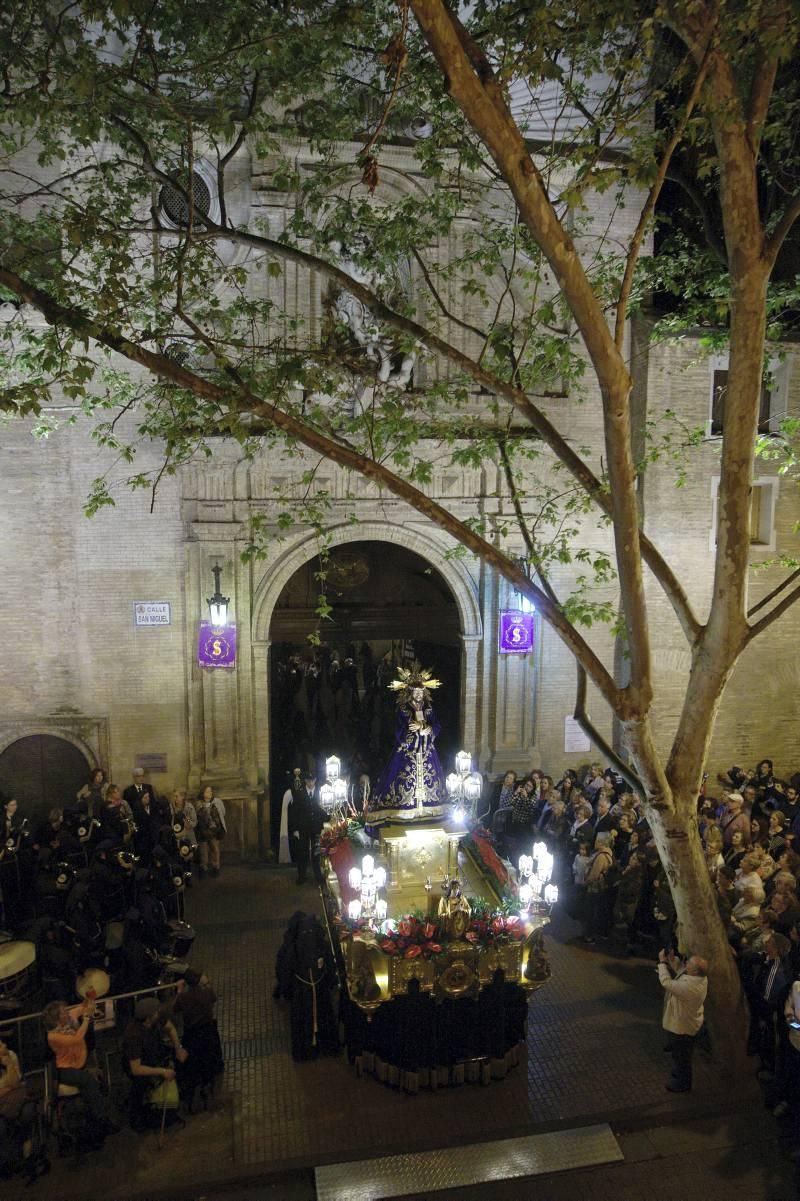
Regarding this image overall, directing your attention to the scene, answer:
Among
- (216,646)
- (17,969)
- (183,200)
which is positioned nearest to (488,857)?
(17,969)

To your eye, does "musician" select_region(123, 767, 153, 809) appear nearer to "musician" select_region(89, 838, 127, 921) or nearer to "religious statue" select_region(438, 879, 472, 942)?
"musician" select_region(89, 838, 127, 921)

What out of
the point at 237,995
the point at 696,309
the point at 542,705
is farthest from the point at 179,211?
the point at 237,995

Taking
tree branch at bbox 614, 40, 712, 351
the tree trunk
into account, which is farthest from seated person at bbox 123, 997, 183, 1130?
tree branch at bbox 614, 40, 712, 351

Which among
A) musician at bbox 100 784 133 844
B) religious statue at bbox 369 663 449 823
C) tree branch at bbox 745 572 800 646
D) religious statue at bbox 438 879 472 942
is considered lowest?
musician at bbox 100 784 133 844

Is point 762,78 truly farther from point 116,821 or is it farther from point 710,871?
point 116,821

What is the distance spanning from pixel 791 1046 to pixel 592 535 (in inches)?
359

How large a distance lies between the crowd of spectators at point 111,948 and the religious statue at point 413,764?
10.0 ft

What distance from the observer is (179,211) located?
1389 cm

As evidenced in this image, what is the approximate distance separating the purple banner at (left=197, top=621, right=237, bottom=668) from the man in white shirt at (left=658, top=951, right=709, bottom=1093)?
27.8 feet

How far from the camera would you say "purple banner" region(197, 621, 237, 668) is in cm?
1383

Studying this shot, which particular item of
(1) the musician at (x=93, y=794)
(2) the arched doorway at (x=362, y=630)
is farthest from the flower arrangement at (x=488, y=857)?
(1) the musician at (x=93, y=794)

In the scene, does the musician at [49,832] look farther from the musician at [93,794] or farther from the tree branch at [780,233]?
the tree branch at [780,233]

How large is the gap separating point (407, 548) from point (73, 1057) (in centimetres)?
1003

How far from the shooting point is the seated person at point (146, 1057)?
759 centimetres
